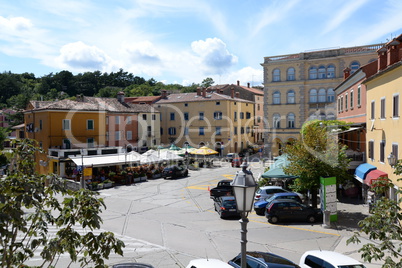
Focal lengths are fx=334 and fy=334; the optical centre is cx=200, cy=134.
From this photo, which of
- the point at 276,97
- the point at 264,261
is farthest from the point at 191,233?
the point at 276,97

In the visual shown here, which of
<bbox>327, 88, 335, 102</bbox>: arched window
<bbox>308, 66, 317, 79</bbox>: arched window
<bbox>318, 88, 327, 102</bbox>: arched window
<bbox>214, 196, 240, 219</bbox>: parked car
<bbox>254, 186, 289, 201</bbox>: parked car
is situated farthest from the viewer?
<bbox>308, 66, 317, 79</bbox>: arched window

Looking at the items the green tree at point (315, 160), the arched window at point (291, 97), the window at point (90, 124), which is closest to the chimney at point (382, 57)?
the green tree at point (315, 160)

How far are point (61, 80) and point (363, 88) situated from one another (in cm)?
11703

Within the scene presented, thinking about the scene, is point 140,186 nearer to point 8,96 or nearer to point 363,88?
point 363,88

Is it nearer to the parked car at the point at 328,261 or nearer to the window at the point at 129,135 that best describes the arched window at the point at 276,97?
the window at the point at 129,135

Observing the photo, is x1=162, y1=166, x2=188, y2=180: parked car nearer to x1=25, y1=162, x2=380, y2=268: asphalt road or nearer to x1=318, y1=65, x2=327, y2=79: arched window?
x1=25, y1=162, x2=380, y2=268: asphalt road

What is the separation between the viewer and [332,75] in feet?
166

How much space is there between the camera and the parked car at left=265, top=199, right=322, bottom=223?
2031 cm

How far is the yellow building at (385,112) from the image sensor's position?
61.1ft

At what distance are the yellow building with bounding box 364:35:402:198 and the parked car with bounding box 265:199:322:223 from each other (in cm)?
425

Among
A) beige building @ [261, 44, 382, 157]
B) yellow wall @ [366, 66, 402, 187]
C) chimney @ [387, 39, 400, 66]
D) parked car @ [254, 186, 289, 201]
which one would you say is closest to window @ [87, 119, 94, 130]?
beige building @ [261, 44, 382, 157]

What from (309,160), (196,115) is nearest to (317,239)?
(309,160)

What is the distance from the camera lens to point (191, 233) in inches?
733

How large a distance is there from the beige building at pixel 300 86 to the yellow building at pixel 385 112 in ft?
80.8
